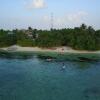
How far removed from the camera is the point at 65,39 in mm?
90188

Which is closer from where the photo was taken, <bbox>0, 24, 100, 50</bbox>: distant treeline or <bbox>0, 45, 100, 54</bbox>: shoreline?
<bbox>0, 45, 100, 54</bbox>: shoreline

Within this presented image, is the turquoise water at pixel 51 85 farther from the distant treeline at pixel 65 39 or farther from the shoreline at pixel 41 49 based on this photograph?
the distant treeline at pixel 65 39

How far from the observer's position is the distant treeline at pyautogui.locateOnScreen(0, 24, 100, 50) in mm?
84750

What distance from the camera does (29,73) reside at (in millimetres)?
44000

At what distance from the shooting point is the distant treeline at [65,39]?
84.8 metres

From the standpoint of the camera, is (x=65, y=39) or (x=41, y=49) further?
(x=65, y=39)

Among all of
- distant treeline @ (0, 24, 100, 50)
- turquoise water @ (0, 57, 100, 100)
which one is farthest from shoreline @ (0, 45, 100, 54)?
turquoise water @ (0, 57, 100, 100)

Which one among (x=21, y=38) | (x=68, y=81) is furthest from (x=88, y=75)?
(x=21, y=38)

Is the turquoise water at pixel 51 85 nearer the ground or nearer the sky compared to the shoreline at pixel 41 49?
nearer the ground

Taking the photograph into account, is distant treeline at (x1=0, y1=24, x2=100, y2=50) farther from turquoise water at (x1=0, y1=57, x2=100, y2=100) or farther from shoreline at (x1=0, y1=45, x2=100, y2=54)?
turquoise water at (x1=0, y1=57, x2=100, y2=100)

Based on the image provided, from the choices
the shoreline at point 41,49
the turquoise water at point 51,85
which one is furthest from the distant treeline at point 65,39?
the turquoise water at point 51,85

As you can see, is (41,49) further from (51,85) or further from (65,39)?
(51,85)

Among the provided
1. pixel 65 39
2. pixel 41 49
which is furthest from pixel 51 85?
pixel 65 39

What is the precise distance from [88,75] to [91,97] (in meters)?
15.1
